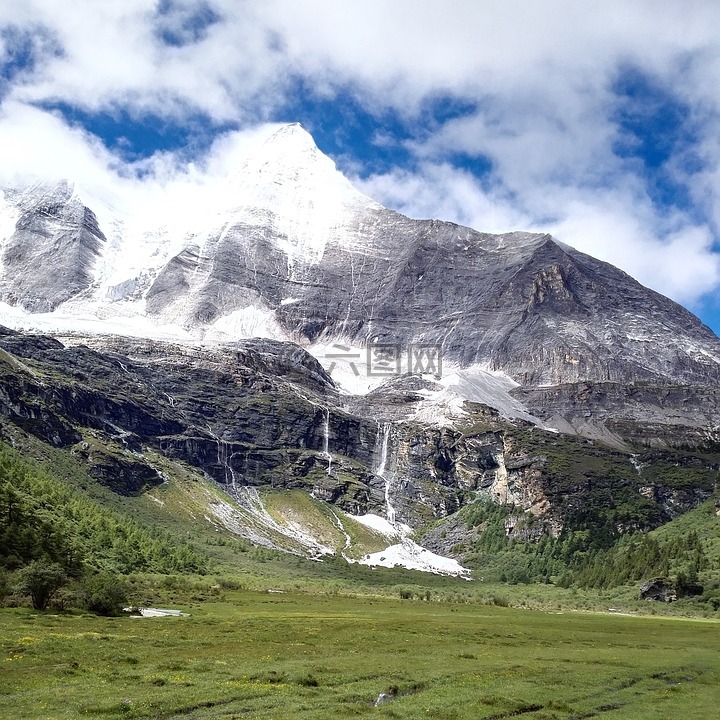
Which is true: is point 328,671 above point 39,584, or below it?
below

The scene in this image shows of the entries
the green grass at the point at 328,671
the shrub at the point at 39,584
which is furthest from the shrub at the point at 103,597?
the green grass at the point at 328,671

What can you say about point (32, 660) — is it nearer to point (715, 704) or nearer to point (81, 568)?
point (715, 704)

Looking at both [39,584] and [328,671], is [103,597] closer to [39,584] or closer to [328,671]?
[39,584]

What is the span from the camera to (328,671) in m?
55.6

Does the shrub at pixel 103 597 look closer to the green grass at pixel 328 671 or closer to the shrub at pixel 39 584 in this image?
the shrub at pixel 39 584

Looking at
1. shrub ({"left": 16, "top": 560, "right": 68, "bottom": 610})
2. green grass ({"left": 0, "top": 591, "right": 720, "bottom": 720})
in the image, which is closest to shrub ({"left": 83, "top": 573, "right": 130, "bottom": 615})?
shrub ({"left": 16, "top": 560, "right": 68, "bottom": 610})

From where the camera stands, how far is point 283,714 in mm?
41438

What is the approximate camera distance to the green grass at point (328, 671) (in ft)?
143

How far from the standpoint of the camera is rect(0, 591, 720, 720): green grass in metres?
43.7

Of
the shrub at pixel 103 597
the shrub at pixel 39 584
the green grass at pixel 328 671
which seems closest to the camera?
the green grass at pixel 328 671

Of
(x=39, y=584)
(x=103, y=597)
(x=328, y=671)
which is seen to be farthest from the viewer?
(x=103, y=597)

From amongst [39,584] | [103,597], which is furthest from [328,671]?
[39,584]

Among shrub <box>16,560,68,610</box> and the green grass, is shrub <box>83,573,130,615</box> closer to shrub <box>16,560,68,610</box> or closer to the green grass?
shrub <box>16,560,68,610</box>

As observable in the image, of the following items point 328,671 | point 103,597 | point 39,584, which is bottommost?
point 103,597
